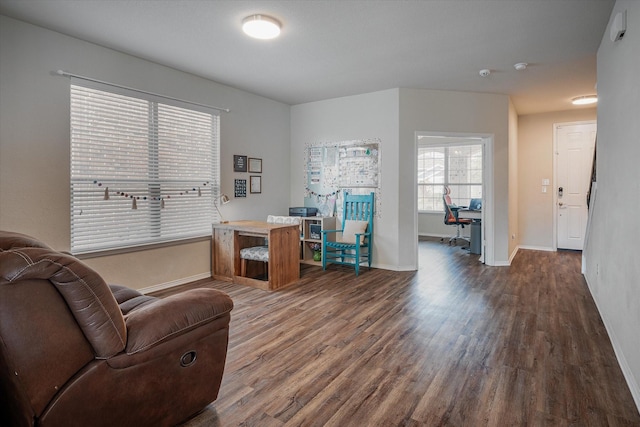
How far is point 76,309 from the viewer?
132 cm

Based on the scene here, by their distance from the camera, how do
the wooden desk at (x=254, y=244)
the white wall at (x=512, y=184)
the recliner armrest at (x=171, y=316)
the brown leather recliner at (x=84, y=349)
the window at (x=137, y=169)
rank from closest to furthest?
the brown leather recliner at (x=84, y=349) < the recliner armrest at (x=171, y=316) < the window at (x=137, y=169) < the wooden desk at (x=254, y=244) < the white wall at (x=512, y=184)

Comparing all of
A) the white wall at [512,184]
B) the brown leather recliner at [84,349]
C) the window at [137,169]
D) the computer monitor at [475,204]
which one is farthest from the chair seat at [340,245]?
the computer monitor at [475,204]

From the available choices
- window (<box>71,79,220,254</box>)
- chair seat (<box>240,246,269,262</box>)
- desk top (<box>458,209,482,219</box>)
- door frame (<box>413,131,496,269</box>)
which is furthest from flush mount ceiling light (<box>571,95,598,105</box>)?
window (<box>71,79,220,254</box>)

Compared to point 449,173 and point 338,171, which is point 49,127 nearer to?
point 338,171

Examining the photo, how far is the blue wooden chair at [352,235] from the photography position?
202 inches

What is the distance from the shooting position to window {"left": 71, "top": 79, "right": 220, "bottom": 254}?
136 inches

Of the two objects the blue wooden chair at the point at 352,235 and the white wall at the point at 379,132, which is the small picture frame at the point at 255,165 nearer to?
the white wall at the point at 379,132

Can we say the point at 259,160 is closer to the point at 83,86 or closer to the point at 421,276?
the point at 83,86

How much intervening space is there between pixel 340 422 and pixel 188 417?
77 cm

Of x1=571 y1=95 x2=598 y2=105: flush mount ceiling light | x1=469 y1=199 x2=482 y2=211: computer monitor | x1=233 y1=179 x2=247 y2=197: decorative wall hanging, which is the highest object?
x1=571 y1=95 x2=598 y2=105: flush mount ceiling light

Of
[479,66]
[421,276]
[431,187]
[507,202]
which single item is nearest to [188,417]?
[421,276]

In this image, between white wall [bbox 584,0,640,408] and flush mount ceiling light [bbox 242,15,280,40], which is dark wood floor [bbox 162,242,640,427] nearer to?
white wall [bbox 584,0,640,408]

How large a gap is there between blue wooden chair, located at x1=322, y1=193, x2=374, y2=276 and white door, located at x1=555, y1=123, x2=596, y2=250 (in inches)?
152

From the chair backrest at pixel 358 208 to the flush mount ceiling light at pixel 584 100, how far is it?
3.63m
